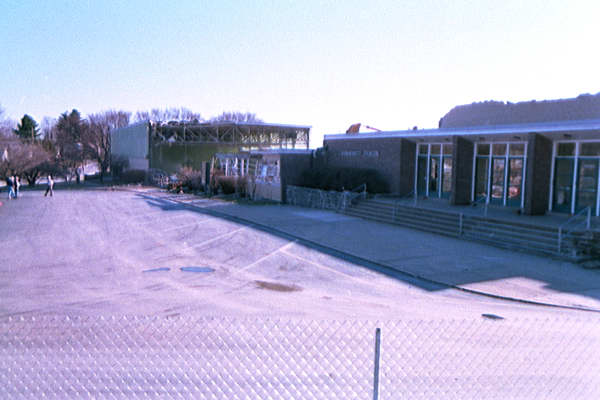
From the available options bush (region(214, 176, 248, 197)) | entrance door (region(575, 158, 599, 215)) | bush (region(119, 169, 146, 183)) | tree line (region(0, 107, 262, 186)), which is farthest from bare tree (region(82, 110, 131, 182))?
entrance door (region(575, 158, 599, 215))

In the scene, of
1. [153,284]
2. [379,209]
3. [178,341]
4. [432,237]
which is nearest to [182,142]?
[379,209]

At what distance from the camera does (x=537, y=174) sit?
66.2ft

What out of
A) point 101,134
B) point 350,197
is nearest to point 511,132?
point 350,197

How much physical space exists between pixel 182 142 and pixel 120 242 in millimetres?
43557

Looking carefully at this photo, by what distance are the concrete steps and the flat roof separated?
3999 mm

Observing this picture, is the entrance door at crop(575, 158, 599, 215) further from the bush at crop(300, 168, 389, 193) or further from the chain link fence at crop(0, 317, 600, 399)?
the chain link fence at crop(0, 317, 600, 399)

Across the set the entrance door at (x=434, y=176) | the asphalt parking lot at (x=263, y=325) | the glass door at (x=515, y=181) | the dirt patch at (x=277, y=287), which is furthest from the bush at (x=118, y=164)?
the dirt patch at (x=277, y=287)

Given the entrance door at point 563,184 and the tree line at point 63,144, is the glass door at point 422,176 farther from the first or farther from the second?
the tree line at point 63,144

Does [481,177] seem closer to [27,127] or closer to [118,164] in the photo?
[118,164]

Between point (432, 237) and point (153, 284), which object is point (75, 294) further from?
point (432, 237)

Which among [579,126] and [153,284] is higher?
[579,126]

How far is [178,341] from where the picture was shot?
7258mm

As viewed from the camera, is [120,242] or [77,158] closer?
[120,242]

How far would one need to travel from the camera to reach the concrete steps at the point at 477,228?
16094mm
